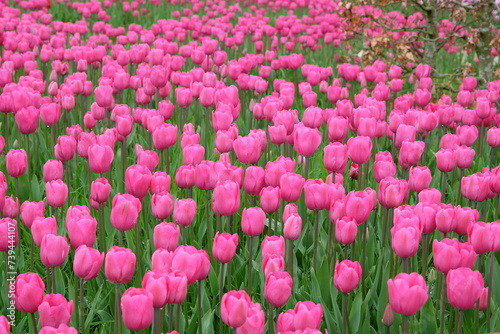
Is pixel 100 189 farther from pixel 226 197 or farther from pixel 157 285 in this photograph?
pixel 157 285

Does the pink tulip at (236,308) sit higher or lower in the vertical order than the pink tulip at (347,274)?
higher

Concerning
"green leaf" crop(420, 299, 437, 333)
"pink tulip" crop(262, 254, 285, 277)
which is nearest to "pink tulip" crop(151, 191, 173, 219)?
"pink tulip" crop(262, 254, 285, 277)

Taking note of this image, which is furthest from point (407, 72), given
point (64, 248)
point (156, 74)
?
point (64, 248)

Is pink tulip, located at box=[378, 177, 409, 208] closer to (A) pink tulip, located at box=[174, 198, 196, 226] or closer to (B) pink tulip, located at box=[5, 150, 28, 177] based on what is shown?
(A) pink tulip, located at box=[174, 198, 196, 226]

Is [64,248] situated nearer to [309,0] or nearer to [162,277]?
[162,277]

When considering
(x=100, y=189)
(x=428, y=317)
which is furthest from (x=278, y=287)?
(x=100, y=189)

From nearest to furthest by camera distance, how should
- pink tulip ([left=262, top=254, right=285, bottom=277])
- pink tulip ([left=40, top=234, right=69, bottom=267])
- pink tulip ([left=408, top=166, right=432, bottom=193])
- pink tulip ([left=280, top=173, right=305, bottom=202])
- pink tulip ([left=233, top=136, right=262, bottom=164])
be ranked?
pink tulip ([left=262, top=254, right=285, bottom=277]), pink tulip ([left=40, top=234, right=69, bottom=267]), pink tulip ([left=280, top=173, right=305, bottom=202]), pink tulip ([left=408, top=166, right=432, bottom=193]), pink tulip ([left=233, top=136, right=262, bottom=164])

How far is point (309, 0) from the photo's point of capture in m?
13.8

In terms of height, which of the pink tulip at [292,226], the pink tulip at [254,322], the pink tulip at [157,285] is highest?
the pink tulip at [157,285]

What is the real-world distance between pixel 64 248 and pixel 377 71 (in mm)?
4210

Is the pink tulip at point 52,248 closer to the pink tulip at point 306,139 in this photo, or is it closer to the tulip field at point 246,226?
the tulip field at point 246,226

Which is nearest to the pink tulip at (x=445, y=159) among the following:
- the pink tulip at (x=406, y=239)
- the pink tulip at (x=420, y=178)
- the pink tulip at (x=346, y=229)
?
the pink tulip at (x=420, y=178)

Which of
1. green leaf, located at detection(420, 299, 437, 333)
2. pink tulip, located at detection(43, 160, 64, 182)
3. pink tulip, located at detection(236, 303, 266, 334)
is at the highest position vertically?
pink tulip, located at detection(236, 303, 266, 334)

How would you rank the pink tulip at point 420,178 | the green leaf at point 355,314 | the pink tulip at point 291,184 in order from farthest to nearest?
the pink tulip at point 420,178 → the pink tulip at point 291,184 → the green leaf at point 355,314
